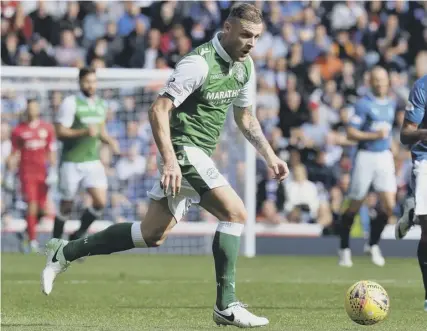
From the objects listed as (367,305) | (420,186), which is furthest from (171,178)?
(420,186)

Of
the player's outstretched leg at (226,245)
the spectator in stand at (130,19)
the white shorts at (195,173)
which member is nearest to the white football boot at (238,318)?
the player's outstretched leg at (226,245)

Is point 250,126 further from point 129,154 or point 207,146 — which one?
point 129,154

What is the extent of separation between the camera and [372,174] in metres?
15.3

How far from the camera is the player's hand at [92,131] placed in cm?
1471

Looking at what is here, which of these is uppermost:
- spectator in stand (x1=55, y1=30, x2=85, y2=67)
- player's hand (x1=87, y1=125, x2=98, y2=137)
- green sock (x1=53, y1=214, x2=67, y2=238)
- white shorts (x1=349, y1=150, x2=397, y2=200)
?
spectator in stand (x1=55, y1=30, x2=85, y2=67)

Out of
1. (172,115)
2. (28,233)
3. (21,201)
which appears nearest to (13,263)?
(28,233)

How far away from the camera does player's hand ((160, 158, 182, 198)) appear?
293 inches

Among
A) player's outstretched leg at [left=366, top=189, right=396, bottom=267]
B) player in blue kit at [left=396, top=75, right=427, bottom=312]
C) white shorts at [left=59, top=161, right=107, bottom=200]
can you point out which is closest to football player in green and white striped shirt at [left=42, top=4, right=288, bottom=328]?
player in blue kit at [left=396, top=75, right=427, bottom=312]

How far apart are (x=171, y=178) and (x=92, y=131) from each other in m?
7.43

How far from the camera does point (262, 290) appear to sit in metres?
11.4

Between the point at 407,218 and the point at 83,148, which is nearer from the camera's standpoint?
the point at 407,218

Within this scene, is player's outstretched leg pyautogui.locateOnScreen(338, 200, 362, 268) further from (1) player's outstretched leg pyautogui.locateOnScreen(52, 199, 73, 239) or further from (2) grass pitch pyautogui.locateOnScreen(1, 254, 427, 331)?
(1) player's outstretched leg pyautogui.locateOnScreen(52, 199, 73, 239)

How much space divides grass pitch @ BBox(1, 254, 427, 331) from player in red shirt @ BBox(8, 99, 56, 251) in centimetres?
136

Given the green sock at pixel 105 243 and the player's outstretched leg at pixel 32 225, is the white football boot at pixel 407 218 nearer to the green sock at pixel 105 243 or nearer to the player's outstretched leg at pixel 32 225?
the green sock at pixel 105 243
